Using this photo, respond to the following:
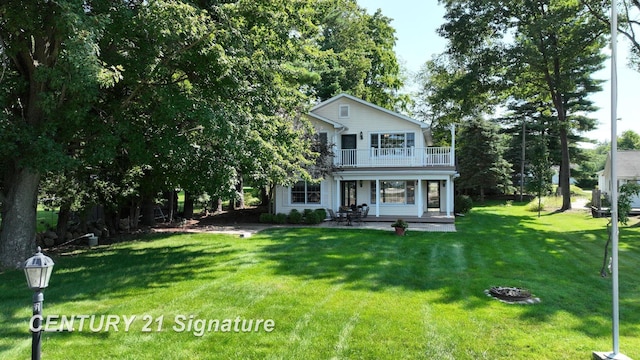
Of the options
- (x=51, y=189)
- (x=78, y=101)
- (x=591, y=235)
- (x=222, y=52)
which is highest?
(x=222, y=52)

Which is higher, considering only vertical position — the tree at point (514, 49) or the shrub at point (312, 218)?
the tree at point (514, 49)

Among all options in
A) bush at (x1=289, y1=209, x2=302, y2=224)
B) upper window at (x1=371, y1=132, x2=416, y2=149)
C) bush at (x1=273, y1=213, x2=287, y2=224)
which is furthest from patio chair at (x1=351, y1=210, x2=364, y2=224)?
upper window at (x1=371, y1=132, x2=416, y2=149)

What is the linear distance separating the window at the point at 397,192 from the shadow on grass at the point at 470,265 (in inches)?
228

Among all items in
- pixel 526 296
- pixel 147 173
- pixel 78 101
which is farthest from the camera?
pixel 147 173

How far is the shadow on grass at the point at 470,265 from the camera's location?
6.09m

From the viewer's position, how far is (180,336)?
15.1 ft

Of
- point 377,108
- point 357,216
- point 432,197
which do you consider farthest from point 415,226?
point 432,197

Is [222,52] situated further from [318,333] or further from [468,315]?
[468,315]

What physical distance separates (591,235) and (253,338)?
14991 millimetres

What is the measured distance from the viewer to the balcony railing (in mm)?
19141

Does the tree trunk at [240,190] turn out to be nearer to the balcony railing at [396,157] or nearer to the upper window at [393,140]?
the balcony railing at [396,157]

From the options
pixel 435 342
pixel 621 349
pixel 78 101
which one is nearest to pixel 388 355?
pixel 435 342

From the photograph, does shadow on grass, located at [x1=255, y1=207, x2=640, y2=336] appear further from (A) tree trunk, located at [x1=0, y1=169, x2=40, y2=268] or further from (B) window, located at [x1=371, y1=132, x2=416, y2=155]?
(B) window, located at [x1=371, y1=132, x2=416, y2=155]

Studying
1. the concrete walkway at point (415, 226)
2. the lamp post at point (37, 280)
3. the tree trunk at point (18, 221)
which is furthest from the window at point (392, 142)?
the lamp post at point (37, 280)
